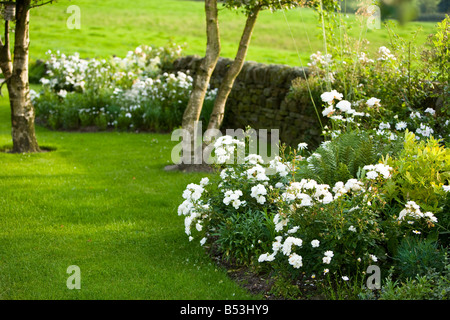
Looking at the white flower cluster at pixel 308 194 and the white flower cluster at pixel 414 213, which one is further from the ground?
the white flower cluster at pixel 308 194

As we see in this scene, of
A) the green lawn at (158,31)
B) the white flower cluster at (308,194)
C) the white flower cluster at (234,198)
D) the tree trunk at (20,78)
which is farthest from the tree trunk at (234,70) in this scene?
the green lawn at (158,31)

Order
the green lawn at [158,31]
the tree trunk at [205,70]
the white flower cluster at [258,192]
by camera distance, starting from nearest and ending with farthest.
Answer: the white flower cluster at [258,192] < the tree trunk at [205,70] < the green lawn at [158,31]

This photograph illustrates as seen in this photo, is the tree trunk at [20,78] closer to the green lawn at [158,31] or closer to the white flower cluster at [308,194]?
the white flower cluster at [308,194]

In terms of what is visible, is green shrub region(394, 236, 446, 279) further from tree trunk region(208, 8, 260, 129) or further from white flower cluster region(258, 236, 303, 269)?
tree trunk region(208, 8, 260, 129)

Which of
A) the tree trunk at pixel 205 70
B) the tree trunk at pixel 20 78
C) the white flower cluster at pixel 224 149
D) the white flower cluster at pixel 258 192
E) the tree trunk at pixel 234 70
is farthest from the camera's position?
the tree trunk at pixel 20 78

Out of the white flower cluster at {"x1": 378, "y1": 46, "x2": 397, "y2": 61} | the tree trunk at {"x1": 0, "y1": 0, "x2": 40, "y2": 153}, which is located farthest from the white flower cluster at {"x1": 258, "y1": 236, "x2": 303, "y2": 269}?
the tree trunk at {"x1": 0, "y1": 0, "x2": 40, "y2": 153}

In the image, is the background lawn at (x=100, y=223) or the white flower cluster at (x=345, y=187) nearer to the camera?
the white flower cluster at (x=345, y=187)

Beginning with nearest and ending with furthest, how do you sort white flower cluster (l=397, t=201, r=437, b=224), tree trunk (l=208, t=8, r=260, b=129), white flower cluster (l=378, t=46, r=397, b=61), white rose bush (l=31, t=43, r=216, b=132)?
white flower cluster (l=397, t=201, r=437, b=224) < white flower cluster (l=378, t=46, r=397, b=61) < tree trunk (l=208, t=8, r=260, b=129) < white rose bush (l=31, t=43, r=216, b=132)

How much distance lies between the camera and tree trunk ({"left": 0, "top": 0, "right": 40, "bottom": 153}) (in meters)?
7.73

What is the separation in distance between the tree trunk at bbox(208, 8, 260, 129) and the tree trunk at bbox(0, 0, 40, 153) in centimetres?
313

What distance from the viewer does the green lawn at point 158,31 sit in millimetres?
19297

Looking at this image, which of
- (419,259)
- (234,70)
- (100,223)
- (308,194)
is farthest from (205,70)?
(419,259)

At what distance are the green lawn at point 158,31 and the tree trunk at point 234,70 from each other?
26.8 feet
